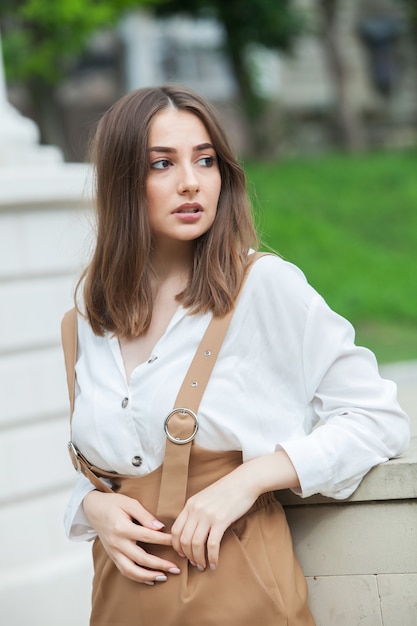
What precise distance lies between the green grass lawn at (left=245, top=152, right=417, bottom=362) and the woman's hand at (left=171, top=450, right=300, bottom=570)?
8.06 meters

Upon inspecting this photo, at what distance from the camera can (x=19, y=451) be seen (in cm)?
432

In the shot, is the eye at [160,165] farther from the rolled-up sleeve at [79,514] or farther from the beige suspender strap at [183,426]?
the rolled-up sleeve at [79,514]

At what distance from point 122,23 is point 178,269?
63.1 ft

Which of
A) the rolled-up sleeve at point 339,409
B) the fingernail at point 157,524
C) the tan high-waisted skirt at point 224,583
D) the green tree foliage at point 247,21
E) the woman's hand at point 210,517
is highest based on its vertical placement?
the rolled-up sleeve at point 339,409

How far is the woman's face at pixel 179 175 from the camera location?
218 centimetres

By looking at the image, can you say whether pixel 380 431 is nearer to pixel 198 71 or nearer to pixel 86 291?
pixel 86 291

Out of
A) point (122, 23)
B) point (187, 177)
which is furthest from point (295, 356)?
point (122, 23)

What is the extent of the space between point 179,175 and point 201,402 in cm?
47

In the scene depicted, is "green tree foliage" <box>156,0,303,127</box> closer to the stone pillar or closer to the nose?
the stone pillar

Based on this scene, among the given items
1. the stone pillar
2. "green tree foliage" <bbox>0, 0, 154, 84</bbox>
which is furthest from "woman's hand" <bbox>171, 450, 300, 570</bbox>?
"green tree foliage" <bbox>0, 0, 154, 84</bbox>

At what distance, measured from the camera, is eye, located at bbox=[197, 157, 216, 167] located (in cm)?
221

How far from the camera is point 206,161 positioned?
223 centimetres

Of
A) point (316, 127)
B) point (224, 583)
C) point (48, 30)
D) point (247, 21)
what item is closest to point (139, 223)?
point (224, 583)

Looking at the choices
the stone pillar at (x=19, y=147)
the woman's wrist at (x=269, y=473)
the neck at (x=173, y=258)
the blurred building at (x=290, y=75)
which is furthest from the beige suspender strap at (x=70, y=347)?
the blurred building at (x=290, y=75)
